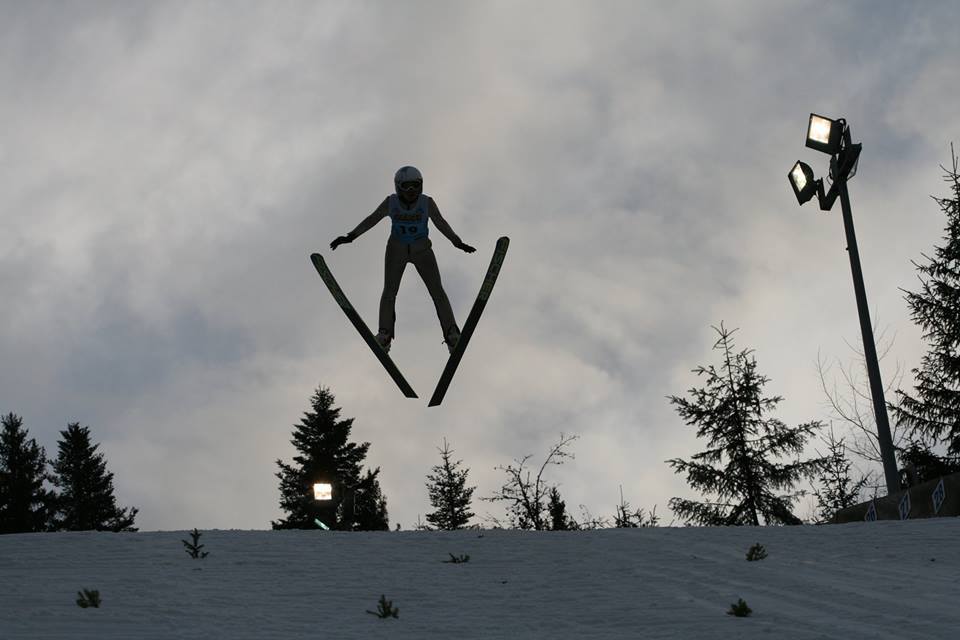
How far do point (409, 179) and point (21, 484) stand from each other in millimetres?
33341

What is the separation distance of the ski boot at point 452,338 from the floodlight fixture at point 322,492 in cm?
742

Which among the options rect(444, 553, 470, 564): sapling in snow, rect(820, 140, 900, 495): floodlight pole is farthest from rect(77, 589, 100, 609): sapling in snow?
rect(820, 140, 900, 495): floodlight pole

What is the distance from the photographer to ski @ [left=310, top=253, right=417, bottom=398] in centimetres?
1055

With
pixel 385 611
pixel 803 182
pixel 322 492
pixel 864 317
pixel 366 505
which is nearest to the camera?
pixel 385 611

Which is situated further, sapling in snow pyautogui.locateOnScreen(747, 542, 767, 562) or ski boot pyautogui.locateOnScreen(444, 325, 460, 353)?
ski boot pyautogui.locateOnScreen(444, 325, 460, 353)

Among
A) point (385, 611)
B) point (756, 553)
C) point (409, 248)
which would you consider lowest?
point (385, 611)

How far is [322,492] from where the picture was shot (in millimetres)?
17219

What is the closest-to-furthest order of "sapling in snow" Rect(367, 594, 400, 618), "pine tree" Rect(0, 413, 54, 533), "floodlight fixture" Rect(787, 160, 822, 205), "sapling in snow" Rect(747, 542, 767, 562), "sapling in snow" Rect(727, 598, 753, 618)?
"sapling in snow" Rect(727, 598, 753, 618) < "sapling in snow" Rect(367, 594, 400, 618) < "sapling in snow" Rect(747, 542, 767, 562) < "floodlight fixture" Rect(787, 160, 822, 205) < "pine tree" Rect(0, 413, 54, 533)

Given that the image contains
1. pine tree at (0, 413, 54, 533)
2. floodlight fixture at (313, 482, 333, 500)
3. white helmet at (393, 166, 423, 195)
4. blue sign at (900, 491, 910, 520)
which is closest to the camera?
white helmet at (393, 166, 423, 195)

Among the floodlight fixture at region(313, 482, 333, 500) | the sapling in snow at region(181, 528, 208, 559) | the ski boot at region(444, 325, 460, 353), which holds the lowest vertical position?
the sapling in snow at region(181, 528, 208, 559)

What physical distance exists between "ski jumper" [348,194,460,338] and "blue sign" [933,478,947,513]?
269 inches

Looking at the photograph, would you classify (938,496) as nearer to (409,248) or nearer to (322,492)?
(409,248)

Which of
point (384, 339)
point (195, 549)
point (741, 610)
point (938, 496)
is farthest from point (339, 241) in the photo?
point (938, 496)

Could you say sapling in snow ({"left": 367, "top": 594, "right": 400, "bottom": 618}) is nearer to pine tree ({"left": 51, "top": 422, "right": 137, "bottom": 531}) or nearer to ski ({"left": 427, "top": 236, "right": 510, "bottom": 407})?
ski ({"left": 427, "top": 236, "right": 510, "bottom": 407})
